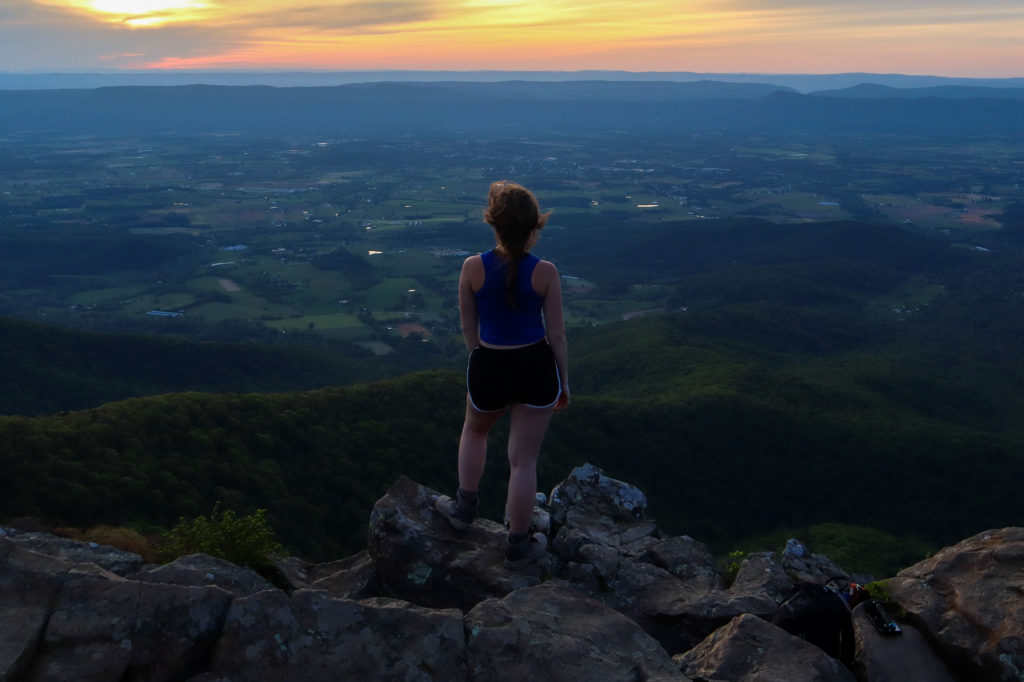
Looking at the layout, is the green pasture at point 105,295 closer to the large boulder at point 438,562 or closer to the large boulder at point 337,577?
the large boulder at point 337,577

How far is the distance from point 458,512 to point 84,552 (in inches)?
173

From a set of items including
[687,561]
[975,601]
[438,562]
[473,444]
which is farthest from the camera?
[687,561]

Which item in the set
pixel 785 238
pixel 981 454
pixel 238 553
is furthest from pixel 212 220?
pixel 238 553

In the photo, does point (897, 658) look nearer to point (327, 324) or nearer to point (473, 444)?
point (473, 444)

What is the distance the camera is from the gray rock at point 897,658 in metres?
7.30

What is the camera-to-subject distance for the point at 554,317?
24.5 ft

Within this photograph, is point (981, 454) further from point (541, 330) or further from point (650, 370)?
point (541, 330)

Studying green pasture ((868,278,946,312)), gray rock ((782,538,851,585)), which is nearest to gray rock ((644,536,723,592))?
gray rock ((782,538,851,585))

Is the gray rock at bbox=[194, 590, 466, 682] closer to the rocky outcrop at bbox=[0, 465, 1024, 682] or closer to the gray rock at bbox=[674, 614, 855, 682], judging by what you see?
the rocky outcrop at bbox=[0, 465, 1024, 682]

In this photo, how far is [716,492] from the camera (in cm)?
3959

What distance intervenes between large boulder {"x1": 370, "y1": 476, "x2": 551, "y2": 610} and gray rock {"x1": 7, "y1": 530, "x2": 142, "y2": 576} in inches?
109

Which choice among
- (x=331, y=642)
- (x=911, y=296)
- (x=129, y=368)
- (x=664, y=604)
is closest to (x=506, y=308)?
(x=331, y=642)

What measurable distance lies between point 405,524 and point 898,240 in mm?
173402

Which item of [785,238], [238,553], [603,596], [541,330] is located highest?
[541,330]
